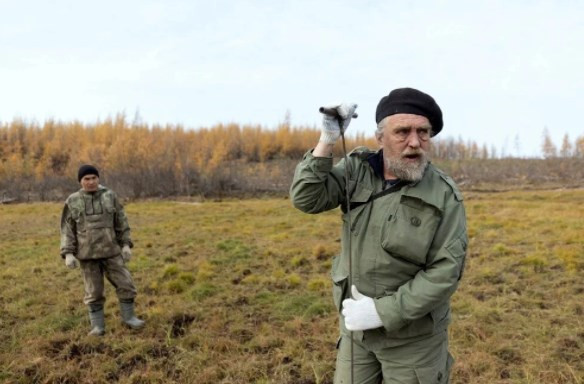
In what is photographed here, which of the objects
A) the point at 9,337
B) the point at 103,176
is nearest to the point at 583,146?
the point at 103,176

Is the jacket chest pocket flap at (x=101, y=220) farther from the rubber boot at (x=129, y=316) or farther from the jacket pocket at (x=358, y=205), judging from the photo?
the jacket pocket at (x=358, y=205)

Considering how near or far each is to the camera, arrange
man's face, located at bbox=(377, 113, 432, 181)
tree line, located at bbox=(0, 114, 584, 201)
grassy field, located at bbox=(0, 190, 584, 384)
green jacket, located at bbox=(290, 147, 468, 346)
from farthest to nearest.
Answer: tree line, located at bbox=(0, 114, 584, 201) → grassy field, located at bbox=(0, 190, 584, 384) → man's face, located at bbox=(377, 113, 432, 181) → green jacket, located at bbox=(290, 147, 468, 346)

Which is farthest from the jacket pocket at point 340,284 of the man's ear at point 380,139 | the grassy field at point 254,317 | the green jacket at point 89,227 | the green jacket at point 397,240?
the green jacket at point 89,227

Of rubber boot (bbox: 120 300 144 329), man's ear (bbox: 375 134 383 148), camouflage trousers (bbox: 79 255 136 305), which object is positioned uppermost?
man's ear (bbox: 375 134 383 148)

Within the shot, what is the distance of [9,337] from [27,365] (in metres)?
1.17

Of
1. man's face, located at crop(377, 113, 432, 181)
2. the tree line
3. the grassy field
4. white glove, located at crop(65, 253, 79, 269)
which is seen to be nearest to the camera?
man's face, located at crop(377, 113, 432, 181)

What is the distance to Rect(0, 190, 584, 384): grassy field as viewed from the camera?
4.31 metres

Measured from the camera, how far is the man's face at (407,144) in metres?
2.13

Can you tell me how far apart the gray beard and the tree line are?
20.3 meters

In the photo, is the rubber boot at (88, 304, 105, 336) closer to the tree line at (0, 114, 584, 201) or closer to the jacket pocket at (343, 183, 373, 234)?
the jacket pocket at (343, 183, 373, 234)

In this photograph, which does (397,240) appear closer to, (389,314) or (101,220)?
(389,314)

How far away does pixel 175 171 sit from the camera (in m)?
37.6

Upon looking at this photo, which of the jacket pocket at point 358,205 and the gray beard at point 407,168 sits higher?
the gray beard at point 407,168

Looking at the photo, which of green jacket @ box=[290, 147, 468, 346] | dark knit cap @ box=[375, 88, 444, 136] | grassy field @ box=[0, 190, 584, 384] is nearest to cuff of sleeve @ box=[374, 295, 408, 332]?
green jacket @ box=[290, 147, 468, 346]
